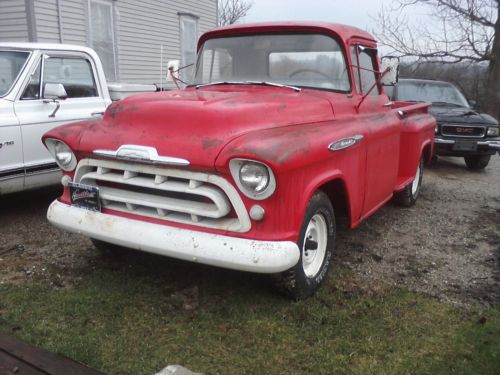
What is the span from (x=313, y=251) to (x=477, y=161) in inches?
271

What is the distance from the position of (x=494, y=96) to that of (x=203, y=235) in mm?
16161

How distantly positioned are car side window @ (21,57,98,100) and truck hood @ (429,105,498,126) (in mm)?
5973

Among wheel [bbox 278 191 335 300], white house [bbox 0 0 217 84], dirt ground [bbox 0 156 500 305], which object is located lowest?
dirt ground [bbox 0 156 500 305]

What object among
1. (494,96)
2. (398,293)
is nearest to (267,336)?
(398,293)

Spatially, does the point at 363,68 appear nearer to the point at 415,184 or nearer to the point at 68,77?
the point at 415,184

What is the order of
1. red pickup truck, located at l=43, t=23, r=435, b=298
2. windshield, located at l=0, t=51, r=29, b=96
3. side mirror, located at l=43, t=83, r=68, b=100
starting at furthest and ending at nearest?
windshield, located at l=0, t=51, r=29, b=96, side mirror, located at l=43, t=83, r=68, b=100, red pickup truck, located at l=43, t=23, r=435, b=298

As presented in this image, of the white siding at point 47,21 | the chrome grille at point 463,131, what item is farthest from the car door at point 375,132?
the white siding at point 47,21

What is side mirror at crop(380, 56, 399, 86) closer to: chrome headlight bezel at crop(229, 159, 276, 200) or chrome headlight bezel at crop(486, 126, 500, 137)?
chrome headlight bezel at crop(229, 159, 276, 200)

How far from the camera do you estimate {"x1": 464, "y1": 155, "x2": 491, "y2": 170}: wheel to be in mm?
9273

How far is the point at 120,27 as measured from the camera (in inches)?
460

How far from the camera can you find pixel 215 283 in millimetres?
3725

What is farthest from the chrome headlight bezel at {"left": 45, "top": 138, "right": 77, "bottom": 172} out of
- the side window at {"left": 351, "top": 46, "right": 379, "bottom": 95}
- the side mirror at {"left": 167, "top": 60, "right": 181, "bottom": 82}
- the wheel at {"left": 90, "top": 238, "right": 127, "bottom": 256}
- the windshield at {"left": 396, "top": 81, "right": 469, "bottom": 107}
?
the windshield at {"left": 396, "top": 81, "right": 469, "bottom": 107}

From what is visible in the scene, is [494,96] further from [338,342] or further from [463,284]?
[338,342]

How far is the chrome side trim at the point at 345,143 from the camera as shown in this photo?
338 centimetres
